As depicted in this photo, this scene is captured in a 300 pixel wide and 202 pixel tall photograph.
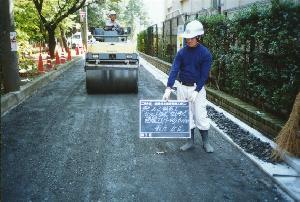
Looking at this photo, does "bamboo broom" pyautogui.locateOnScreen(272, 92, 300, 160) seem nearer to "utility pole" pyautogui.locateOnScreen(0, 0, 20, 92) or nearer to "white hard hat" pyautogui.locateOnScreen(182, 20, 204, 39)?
"white hard hat" pyautogui.locateOnScreen(182, 20, 204, 39)

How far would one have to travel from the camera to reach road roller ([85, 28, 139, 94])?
12.6 metres

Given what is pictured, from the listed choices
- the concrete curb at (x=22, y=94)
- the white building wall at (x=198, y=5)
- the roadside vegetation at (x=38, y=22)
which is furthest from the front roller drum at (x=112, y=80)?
the white building wall at (x=198, y=5)

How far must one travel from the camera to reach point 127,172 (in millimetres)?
5602

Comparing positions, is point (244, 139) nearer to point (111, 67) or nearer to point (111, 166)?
point (111, 166)

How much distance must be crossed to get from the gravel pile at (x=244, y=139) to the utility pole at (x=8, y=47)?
5839 millimetres

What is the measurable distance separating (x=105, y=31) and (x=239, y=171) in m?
9.34

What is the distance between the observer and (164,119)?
6.31 metres

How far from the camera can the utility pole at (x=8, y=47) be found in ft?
36.6

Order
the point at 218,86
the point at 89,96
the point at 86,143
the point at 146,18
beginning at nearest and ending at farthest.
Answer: the point at 86,143
the point at 218,86
the point at 89,96
the point at 146,18

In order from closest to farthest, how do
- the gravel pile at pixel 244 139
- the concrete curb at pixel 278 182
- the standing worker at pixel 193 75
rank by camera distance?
A: 1. the concrete curb at pixel 278 182
2. the standing worker at pixel 193 75
3. the gravel pile at pixel 244 139

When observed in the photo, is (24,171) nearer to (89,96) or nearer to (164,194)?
(164,194)

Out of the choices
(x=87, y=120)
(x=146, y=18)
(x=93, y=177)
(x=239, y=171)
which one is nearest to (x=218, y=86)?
(x=87, y=120)

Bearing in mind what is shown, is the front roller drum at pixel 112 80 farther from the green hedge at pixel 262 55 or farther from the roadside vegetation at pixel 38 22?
the roadside vegetation at pixel 38 22

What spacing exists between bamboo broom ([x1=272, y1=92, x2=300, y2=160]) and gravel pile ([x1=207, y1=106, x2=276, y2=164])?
0.23 metres
